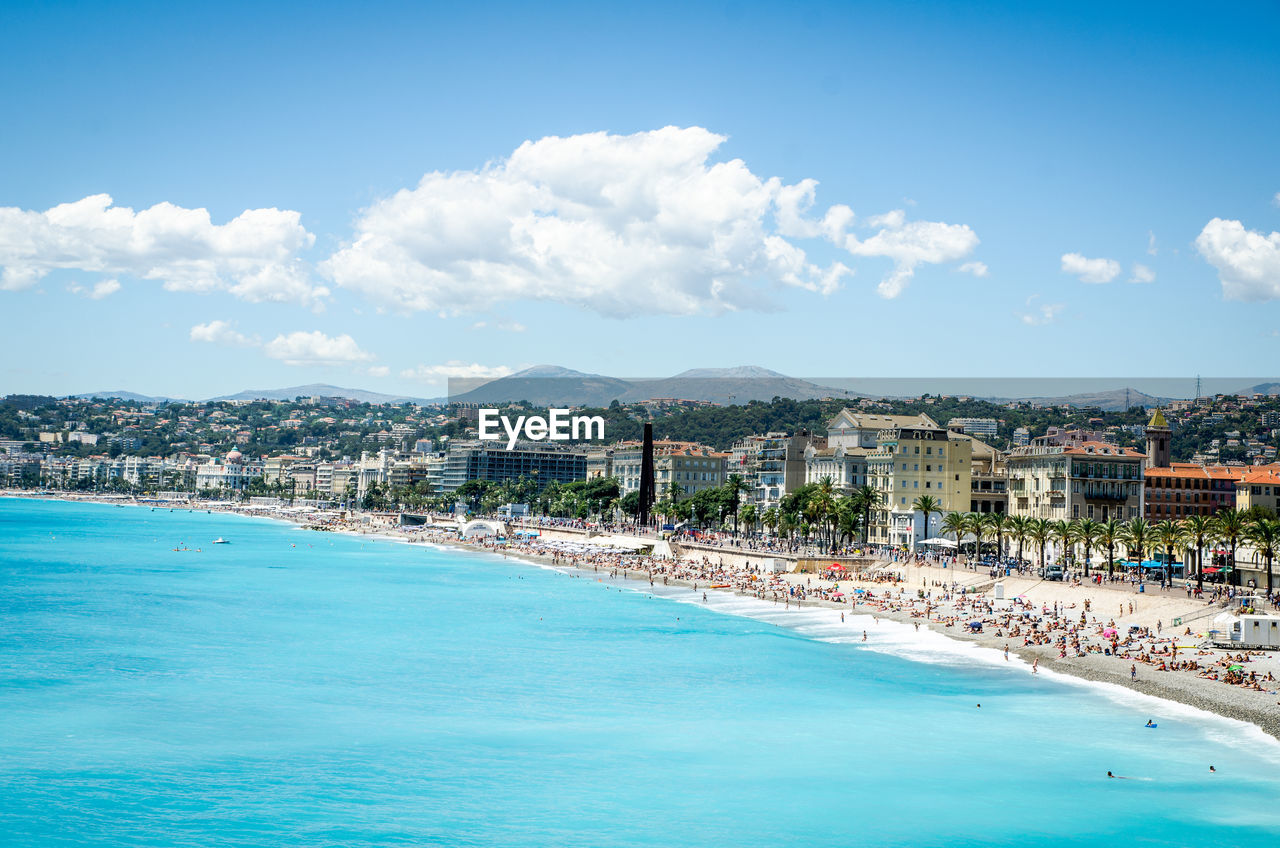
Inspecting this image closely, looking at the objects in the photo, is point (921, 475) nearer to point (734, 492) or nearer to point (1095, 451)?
point (1095, 451)

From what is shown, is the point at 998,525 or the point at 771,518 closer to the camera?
the point at 998,525

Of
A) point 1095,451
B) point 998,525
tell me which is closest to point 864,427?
point 1095,451

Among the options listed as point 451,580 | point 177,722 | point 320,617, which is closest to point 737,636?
point 320,617

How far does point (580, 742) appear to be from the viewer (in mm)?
33938

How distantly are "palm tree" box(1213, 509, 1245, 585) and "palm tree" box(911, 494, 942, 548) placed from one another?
1001 inches

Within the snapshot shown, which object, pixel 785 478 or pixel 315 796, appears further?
pixel 785 478

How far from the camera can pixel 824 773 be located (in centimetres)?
3158

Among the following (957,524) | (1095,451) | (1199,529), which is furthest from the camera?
(1095,451)

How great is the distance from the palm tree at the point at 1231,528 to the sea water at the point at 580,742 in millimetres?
15639

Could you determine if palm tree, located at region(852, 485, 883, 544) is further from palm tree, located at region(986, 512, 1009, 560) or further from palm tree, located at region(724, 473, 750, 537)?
palm tree, located at region(724, 473, 750, 537)

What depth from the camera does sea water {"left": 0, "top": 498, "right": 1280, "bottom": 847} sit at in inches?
1065

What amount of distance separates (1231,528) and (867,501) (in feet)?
115

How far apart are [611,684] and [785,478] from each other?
7856cm

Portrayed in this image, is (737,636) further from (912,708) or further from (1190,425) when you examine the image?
(1190,425)
